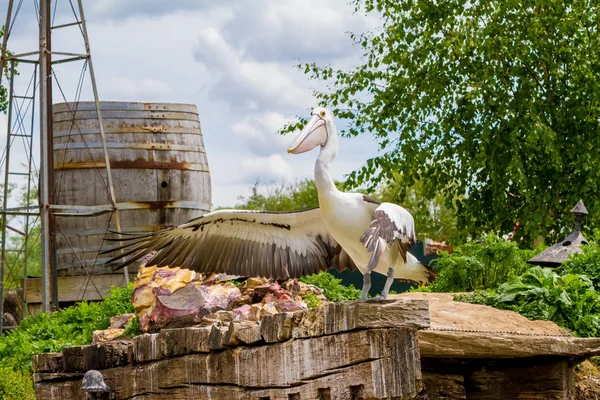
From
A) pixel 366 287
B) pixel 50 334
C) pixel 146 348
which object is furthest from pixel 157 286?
pixel 366 287

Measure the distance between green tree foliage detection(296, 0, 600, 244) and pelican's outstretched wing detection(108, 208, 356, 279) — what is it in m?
7.13

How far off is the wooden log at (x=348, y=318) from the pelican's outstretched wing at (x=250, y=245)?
155cm

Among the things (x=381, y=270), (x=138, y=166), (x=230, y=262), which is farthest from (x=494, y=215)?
(x=381, y=270)

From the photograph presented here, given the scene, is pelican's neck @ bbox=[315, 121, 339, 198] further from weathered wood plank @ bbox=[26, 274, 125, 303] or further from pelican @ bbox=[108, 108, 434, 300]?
weathered wood plank @ bbox=[26, 274, 125, 303]

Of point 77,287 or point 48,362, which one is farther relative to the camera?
point 77,287

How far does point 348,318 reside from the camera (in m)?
5.21

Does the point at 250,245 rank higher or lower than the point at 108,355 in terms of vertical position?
higher

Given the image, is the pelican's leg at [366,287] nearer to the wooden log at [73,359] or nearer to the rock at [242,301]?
the wooden log at [73,359]

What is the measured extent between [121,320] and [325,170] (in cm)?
Result: 563

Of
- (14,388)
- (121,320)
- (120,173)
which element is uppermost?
(120,173)

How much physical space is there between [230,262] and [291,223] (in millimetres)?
650

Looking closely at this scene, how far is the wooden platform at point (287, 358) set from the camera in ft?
16.8

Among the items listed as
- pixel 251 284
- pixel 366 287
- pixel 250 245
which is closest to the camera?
pixel 366 287

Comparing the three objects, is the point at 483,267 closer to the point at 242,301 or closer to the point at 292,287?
the point at 292,287
